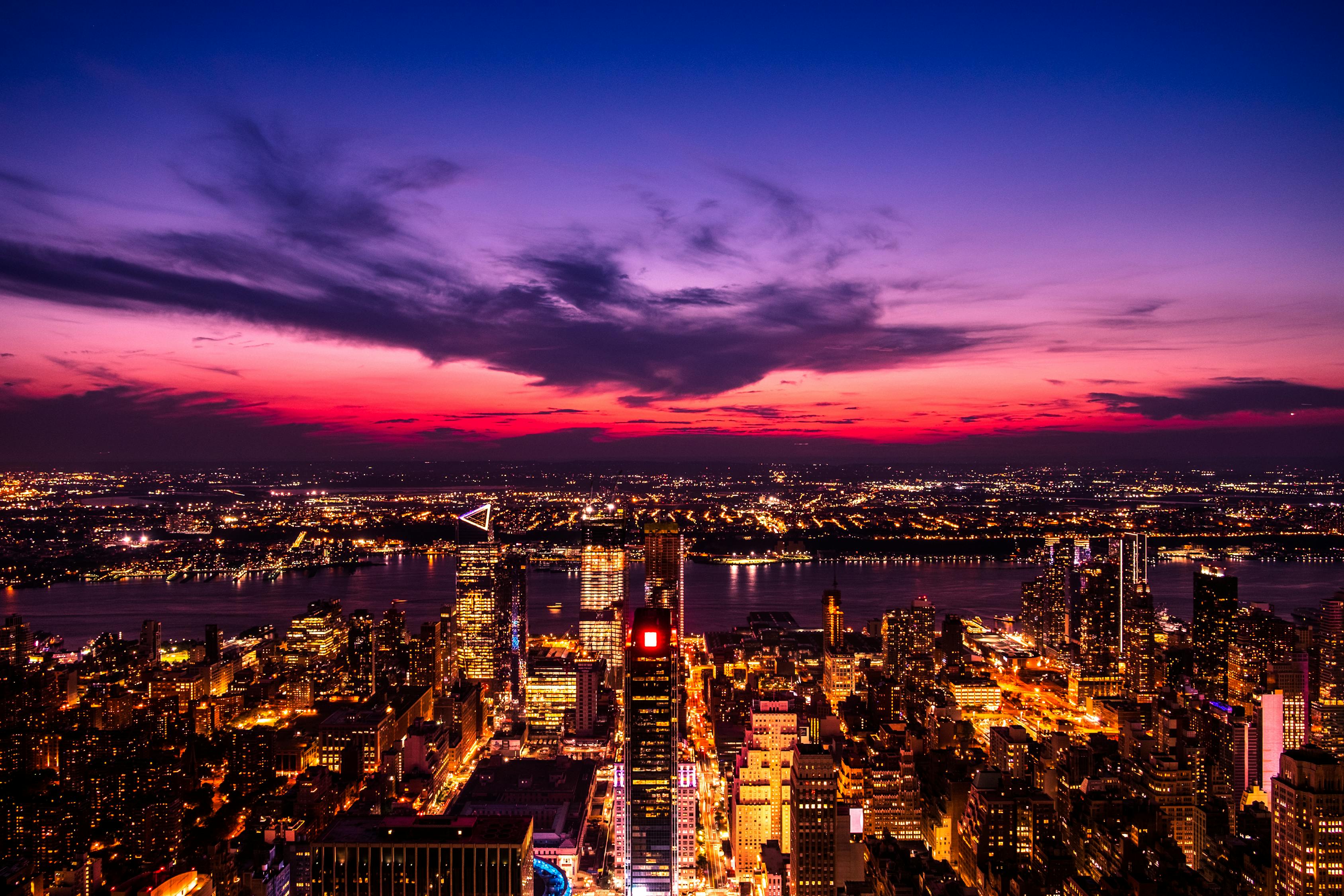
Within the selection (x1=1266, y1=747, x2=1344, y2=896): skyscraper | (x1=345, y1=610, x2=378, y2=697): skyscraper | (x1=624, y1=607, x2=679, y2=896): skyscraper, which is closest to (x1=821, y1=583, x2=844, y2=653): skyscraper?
(x1=345, y1=610, x2=378, y2=697): skyscraper

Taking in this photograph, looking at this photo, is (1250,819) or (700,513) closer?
(1250,819)

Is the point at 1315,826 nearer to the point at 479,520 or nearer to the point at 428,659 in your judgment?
the point at 428,659

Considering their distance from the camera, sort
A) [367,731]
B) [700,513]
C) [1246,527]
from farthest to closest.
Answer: [700,513]
[1246,527]
[367,731]

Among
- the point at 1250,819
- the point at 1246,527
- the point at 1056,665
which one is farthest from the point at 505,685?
the point at 1246,527

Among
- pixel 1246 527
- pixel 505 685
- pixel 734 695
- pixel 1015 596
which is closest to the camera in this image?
pixel 734 695

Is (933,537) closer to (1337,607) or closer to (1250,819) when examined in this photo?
(1337,607)

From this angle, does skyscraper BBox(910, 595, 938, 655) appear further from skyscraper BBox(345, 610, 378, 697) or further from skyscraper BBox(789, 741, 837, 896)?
skyscraper BBox(345, 610, 378, 697)
